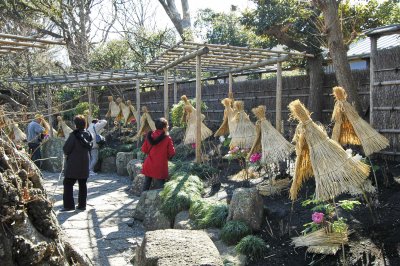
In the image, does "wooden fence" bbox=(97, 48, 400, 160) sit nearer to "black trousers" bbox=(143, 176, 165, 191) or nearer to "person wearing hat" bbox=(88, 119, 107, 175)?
"black trousers" bbox=(143, 176, 165, 191)

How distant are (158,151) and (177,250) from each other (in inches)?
143

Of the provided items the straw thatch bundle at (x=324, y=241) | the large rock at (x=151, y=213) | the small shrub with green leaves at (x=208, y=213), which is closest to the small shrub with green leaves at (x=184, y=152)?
the large rock at (x=151, y=213)

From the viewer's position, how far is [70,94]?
21.1 m

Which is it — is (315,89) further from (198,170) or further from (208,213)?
(208,213)

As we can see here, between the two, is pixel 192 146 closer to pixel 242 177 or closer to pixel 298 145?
pixel 242 177

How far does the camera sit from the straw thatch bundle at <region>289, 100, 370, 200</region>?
12.1ft

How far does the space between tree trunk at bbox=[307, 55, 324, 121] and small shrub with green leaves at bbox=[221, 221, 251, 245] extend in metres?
5.45

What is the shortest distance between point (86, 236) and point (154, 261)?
2.79 meters

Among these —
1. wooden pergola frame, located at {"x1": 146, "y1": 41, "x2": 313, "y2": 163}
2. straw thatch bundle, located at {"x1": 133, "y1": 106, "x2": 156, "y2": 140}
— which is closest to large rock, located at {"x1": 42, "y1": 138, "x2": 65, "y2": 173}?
straw thatch bundle, located at {"x1": 133, "y1": 106, "x2": 156, "y2": 140}

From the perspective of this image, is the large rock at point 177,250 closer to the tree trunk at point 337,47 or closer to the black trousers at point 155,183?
the black trousers at point 155,183

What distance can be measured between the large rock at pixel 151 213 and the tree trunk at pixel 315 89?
4.40 m

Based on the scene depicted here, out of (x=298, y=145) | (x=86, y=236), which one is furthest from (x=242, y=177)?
(x=298, y=145)

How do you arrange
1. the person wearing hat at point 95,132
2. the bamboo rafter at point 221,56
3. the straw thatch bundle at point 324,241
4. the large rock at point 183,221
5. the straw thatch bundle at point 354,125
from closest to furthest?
the straw thatch bundle at point 324,241 → the straw thatch bundle at point 354,125 → the large rock at point 183,221 → the bamboo rafter at point 221,56 → the person wearing hat at point 95,132

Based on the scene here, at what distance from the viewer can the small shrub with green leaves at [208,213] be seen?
5223mm
